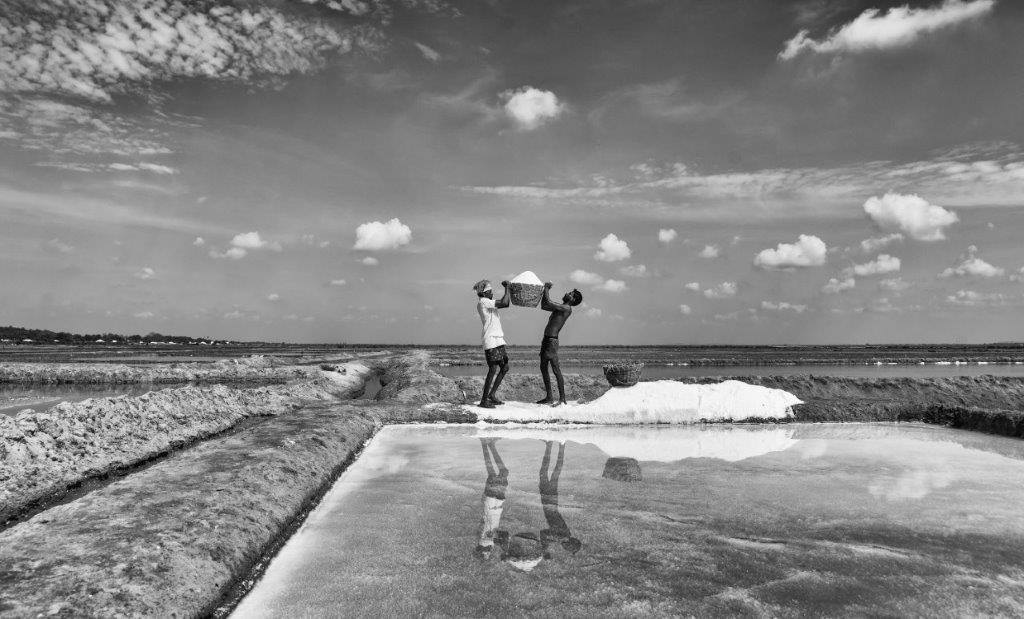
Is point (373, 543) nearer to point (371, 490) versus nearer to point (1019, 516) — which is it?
point (371, 490)

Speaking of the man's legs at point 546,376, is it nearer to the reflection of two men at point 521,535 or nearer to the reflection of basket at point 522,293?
the reflection of basket at point 522,293

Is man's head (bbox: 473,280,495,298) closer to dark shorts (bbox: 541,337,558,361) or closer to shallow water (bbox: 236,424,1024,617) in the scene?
dark shorts (bbox: 541,337,558,361)

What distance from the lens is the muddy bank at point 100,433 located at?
19.0 ft

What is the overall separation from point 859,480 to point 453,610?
5174 mm

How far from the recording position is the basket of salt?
35.0 ft

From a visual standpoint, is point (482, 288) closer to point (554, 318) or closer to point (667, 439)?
point (554, 318)

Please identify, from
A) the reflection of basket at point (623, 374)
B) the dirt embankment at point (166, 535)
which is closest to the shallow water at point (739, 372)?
the reflection of basket at point (623, 374)

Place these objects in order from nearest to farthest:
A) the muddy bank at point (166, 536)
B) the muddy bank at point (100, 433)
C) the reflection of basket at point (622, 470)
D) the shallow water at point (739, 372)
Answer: the muddy bank at point (166, 536) < the muddy bank at point (100, 433) < the reflection of basket at point (622, 470) < the shallow water at point (739, 372)

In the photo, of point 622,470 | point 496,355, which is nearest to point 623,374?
point 496,355

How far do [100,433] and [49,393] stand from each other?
13.4 m

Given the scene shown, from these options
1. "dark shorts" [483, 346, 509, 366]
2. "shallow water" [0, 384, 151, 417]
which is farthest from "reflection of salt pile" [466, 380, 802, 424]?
"shallow water" [0, 384, 151, 417]

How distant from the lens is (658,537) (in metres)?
4.22

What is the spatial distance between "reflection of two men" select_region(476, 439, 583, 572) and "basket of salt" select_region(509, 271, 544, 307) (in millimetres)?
4996

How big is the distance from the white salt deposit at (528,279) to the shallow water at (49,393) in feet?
34.9
